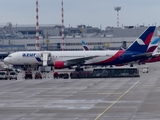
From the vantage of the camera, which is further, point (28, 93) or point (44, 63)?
point (44, 63)

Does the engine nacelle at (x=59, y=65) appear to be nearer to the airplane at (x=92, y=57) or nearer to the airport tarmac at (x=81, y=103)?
the airplane at (x=92, y=57)

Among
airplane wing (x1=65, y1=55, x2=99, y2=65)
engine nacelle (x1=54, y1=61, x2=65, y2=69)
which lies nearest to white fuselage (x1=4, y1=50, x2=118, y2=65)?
airplane wing (x1=65, y1=55, x2=99, y2=65)

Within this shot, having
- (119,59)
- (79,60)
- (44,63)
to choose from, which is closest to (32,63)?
(44,63)

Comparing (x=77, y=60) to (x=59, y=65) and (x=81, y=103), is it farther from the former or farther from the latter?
(x=81, y=103)

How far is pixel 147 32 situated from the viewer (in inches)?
3885

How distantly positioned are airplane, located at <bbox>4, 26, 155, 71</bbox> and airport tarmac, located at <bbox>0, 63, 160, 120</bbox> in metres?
34.9

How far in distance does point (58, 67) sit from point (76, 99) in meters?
46.8

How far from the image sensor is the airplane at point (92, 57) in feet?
315

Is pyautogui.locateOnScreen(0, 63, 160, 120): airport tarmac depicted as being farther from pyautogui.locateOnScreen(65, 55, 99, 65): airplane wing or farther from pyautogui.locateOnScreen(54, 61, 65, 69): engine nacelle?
pyautogui.locateOnScreen(65, 55, 99, 65): airplane wing

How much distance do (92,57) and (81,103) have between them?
5236cm

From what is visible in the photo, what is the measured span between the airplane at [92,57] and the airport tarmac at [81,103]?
34896mm

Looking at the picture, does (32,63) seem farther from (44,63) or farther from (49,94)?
(49,94)

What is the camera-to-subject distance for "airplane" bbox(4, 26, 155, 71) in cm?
9612

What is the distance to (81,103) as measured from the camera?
143 feet
